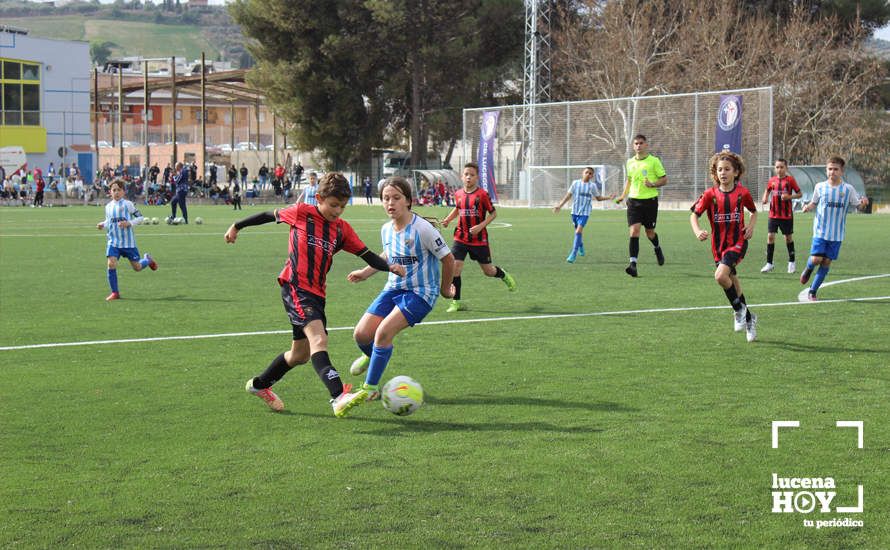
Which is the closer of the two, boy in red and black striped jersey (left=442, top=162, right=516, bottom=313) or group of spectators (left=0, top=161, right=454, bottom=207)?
boy in red and black striped jersey (left=442, top=162, right=516, bottom=313)

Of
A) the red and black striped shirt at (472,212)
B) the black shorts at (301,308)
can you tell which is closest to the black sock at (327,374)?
the black shorts at (301,308)

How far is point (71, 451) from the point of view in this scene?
21.2 feet

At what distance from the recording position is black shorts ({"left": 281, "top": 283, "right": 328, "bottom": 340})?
7.58 meters

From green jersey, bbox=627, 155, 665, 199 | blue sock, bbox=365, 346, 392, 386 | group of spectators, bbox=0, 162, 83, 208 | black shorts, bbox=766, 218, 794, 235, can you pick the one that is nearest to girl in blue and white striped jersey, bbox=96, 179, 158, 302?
green jersey, bbox=627, 155, 665, 199

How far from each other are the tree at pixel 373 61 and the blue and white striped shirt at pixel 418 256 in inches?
2063

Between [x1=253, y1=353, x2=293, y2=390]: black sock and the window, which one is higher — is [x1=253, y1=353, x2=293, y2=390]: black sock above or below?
below

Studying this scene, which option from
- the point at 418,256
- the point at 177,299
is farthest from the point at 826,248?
the point at 177,299

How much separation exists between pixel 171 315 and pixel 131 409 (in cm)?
544

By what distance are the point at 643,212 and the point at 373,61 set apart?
4469 cm

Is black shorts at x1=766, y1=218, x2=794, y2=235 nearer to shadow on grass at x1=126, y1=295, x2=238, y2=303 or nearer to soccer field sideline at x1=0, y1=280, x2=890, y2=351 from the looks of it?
soccer field sideline at x1=0, y1=280, x2=890, y2=351

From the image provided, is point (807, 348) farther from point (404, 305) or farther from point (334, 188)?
point (334, 188)

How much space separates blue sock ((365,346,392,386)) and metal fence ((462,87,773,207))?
3564 centimetres

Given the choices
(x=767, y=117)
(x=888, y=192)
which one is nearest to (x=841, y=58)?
(x=888, y=192)

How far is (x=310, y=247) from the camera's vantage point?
303 inches
